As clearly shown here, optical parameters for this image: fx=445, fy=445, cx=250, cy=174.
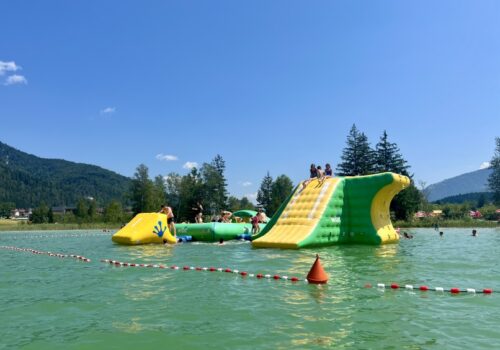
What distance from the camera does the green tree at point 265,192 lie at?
7207 centimetres

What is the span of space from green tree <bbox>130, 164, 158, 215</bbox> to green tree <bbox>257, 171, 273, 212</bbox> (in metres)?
17.6

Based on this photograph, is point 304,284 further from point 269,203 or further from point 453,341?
point 269,203

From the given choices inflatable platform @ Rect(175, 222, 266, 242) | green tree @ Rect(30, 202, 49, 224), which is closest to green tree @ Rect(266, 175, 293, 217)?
Result: green tree @ Rect(30, 202, 49, 224)

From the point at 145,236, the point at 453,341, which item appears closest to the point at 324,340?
the point at 453,341

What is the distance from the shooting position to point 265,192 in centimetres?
7262

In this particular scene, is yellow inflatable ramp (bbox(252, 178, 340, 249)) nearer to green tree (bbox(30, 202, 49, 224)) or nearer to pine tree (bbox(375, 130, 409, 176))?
pine tree (bbox(375, 130, 409, 176))

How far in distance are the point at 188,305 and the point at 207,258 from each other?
22.7 feet

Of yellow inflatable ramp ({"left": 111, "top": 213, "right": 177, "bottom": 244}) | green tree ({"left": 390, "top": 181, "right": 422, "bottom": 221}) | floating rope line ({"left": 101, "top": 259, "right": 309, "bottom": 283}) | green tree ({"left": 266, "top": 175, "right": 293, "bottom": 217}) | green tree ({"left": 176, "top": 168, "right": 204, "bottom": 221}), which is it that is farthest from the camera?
green tree ({"left": 266, "top": 175, "right": 293, "bottom": 217})

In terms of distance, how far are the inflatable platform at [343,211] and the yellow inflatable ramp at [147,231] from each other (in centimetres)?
455

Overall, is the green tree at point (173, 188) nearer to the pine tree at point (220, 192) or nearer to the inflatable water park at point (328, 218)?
the pine tree at point (220, 192)

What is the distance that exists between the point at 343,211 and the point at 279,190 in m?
52.5

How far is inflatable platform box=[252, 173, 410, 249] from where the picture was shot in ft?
56.7

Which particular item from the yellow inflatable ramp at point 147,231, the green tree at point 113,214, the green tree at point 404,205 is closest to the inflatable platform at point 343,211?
the yellow inflatable ramp at point 147,231

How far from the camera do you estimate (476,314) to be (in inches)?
251
